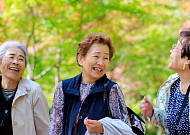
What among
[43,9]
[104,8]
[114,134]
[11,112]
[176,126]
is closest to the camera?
[114,134]

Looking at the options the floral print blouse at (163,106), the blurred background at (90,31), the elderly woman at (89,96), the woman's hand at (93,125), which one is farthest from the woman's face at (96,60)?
the blurred background at (90,31)

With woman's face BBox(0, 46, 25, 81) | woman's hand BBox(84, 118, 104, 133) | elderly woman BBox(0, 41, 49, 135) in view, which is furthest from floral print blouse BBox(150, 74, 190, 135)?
woman's face BBox(0, 46, 25, 81)

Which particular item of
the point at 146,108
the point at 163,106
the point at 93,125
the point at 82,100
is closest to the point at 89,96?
the point at 82,100

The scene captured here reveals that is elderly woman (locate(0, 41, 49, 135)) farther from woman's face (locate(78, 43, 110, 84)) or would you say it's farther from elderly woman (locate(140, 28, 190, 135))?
elderly woman (locate(140, 28, 190, 135))

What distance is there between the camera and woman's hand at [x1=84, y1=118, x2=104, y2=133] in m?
1.92

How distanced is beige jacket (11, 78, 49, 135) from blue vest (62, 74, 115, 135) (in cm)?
53

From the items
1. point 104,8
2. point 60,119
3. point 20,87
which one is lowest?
point 60,119

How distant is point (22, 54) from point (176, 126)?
187 cm

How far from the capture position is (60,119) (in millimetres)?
2203

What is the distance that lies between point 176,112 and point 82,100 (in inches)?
36.7

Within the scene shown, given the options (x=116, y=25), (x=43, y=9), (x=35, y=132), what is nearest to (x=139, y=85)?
(x=116, y=25)

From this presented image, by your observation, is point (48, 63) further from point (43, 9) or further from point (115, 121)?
point (115, 121)

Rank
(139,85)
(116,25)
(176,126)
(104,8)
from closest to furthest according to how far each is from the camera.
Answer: (176,126), (104,8), (116,25), (139,85)

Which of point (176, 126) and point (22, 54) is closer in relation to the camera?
point (176, 126)
